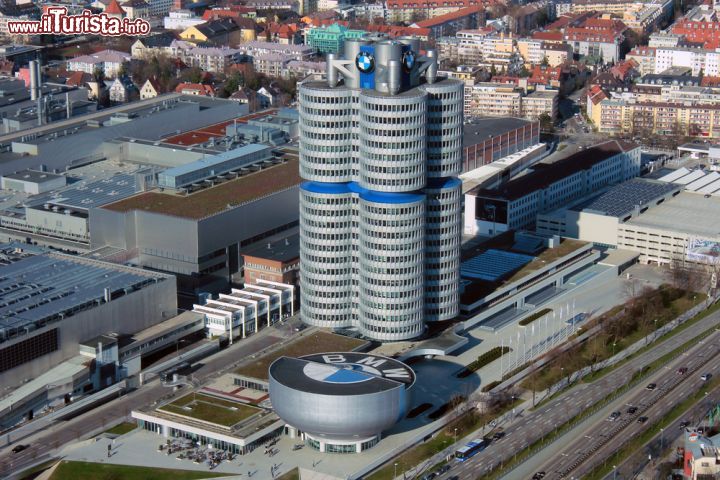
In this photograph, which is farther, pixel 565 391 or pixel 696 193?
pixel 696 193

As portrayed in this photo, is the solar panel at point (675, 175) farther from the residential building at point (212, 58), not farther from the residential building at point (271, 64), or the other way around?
the residential building at point (212, 58)

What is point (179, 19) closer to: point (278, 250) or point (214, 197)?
point (214, 197)

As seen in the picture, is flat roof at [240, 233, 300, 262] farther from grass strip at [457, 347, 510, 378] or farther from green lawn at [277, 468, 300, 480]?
green lawn at [277, 468, 300, 480]

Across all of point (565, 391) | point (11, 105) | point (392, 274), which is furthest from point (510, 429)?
point (11, 105)

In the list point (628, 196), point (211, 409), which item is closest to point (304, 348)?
point (211, 409)

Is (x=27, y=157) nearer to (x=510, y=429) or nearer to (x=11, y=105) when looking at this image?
(x=11, y=105)

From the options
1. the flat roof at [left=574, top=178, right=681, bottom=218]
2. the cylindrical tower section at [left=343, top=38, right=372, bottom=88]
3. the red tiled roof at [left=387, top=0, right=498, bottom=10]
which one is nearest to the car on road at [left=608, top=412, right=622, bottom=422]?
the cylindrical tower section at [left=343, top=38, right=372, bottom=88]
